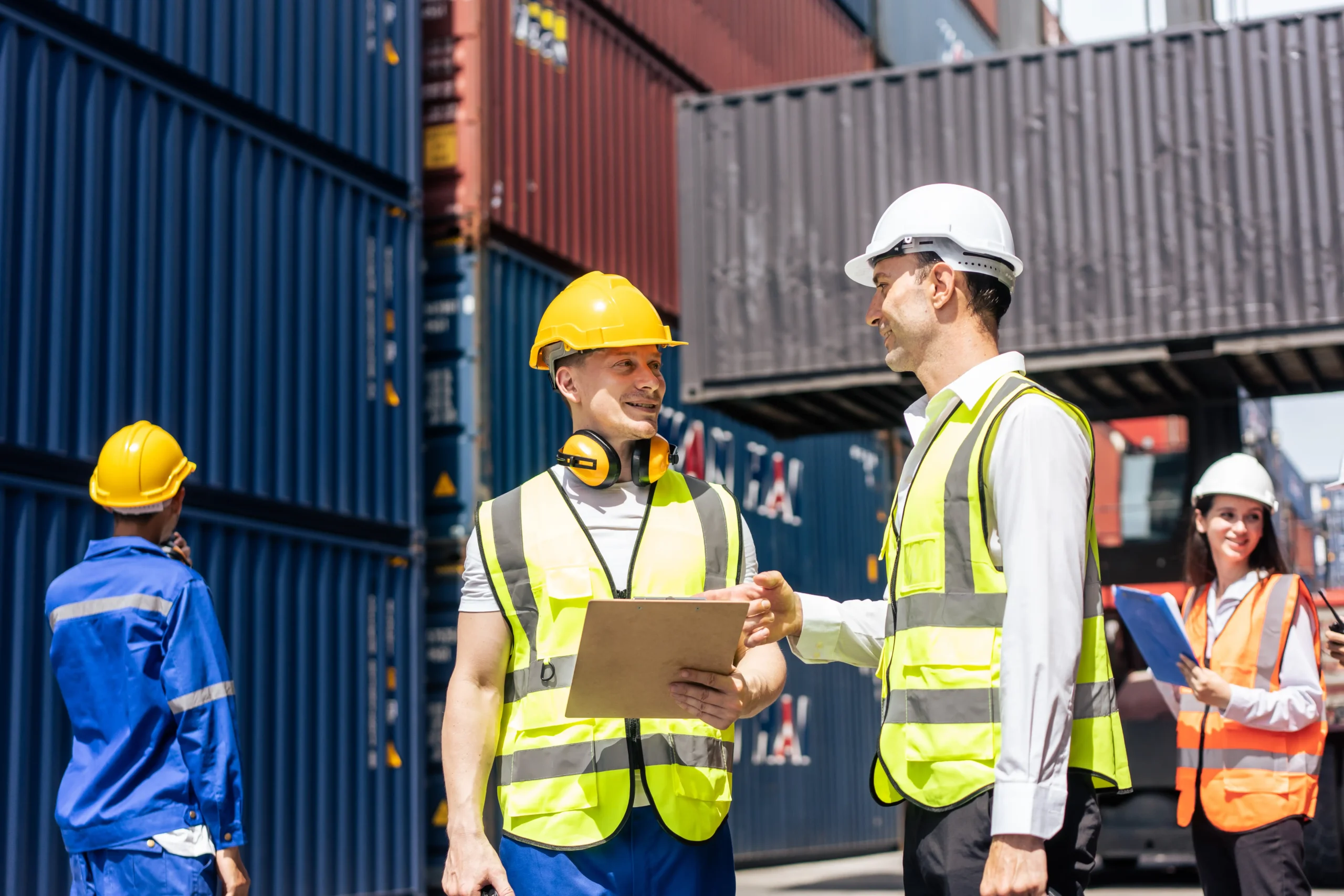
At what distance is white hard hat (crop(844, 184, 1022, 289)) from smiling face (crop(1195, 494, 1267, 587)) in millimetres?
2243

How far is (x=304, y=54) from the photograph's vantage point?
10438mm

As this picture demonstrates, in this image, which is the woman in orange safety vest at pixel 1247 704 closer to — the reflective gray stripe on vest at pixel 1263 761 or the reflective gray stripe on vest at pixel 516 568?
the reflective gray stripe on vest at pixel 1263 761

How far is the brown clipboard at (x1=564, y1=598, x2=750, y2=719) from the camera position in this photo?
2814mm

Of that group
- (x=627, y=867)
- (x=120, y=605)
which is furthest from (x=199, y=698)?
(x=627, y=867)

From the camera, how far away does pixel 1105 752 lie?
2652 millimetres

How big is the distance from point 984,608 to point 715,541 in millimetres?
786

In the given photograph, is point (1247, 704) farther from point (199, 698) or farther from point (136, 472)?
point (136, 472)

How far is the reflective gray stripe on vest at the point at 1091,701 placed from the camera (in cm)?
267

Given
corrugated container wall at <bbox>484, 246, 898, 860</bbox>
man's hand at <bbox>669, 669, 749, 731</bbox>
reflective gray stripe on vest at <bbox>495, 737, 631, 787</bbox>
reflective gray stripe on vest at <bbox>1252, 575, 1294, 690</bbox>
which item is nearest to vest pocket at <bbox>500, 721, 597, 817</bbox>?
reflective gray stripe on vest at <bbox>495, 737, 631, 787</bbox>

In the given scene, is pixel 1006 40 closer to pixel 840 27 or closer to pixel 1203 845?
pixel 840 27

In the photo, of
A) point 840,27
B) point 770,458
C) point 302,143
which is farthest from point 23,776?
point 840,27

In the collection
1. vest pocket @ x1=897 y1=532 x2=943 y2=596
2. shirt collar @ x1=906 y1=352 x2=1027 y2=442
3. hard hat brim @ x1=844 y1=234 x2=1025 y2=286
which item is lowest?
vest pocket @ x1=897 y1=532 x2=943 y2=596

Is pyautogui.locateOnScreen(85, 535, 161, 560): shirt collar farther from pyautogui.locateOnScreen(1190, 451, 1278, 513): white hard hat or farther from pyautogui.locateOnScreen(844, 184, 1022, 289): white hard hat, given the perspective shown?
pyautogui.locateOnScreen(1190, 451, 1278, 513): white hard hat

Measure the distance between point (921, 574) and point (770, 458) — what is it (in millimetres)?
14353
